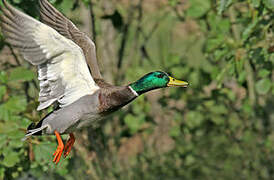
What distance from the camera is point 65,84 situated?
424cm

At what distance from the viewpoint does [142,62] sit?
6.96m

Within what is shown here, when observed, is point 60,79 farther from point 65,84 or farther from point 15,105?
point 15,105

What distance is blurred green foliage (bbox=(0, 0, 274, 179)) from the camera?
18.4 feet

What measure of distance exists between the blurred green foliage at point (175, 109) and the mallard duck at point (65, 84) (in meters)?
0.76

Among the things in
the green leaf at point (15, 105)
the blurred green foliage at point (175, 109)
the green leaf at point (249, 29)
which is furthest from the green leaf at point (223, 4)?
the green leaf at point (15, 105)

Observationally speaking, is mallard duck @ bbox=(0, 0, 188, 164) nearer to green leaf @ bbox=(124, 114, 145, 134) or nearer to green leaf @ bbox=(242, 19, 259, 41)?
green leaf @ bbox=(242, 19, 259, 41)

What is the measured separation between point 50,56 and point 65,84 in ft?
0.95

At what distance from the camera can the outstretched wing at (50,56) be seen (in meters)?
3.92

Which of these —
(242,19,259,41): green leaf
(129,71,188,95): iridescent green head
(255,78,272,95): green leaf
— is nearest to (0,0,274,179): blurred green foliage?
(242,19,259,41): green leaf

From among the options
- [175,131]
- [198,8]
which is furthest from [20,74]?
[175,131]

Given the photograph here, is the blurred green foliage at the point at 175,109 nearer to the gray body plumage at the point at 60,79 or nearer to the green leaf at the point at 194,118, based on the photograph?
the green leaf at the point at 194,118

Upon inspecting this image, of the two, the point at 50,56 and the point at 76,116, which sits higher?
the point at 50,56

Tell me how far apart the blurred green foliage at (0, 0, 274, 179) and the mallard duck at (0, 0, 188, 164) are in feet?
2.50

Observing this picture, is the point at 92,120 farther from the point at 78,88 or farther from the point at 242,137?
the point at 242,137
